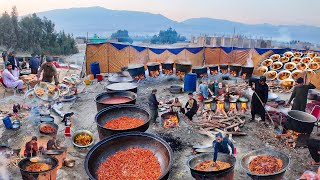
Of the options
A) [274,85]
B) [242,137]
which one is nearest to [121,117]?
[242,137]

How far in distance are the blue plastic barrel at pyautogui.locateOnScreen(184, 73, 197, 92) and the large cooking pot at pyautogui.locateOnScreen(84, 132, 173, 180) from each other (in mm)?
9879

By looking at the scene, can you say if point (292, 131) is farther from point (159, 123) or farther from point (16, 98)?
point (16, 98)

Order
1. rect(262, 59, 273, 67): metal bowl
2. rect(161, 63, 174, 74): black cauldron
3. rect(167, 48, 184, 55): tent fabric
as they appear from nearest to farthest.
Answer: rect(161, 63, 174, 74): black cauldron, rect(262, 59, 273, 67): metal bowl, rect(167, 48, 184, 55): tent fabric

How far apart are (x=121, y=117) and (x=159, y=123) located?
3036 mm

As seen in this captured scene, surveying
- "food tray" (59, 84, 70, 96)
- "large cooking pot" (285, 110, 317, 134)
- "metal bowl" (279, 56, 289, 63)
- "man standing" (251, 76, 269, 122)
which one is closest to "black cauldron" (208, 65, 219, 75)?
"metal bowl" (279, 56, 289, 63)

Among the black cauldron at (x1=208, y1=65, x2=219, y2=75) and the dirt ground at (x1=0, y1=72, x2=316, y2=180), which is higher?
the black cauldron at (x1=208, y1=65, x2=219, y2=75)

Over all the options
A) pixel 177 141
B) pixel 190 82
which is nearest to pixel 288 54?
pixel 190 82

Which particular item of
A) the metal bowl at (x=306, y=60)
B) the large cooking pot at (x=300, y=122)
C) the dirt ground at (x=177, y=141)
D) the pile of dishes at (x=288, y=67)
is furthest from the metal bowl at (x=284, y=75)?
the large cooking pot at (x=300, y=122)

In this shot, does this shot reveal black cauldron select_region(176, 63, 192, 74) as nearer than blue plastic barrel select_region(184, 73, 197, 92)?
No

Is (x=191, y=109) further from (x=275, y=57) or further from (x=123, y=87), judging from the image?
(x=275, y=57)

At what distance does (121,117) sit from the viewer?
8.52 metres

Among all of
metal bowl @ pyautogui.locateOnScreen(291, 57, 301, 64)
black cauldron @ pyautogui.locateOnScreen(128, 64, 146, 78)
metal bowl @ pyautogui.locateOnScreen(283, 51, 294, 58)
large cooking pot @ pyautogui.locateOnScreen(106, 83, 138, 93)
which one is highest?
metal bowl @ pyautogui.locateOnScreen(283, 51, 294, 58)

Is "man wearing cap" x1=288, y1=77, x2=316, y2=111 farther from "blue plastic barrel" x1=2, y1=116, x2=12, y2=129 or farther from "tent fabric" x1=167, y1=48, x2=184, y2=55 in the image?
"tent fabric" x1=167, y1=48, x2=184, y2=55

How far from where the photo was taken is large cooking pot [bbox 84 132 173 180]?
5582 mm
